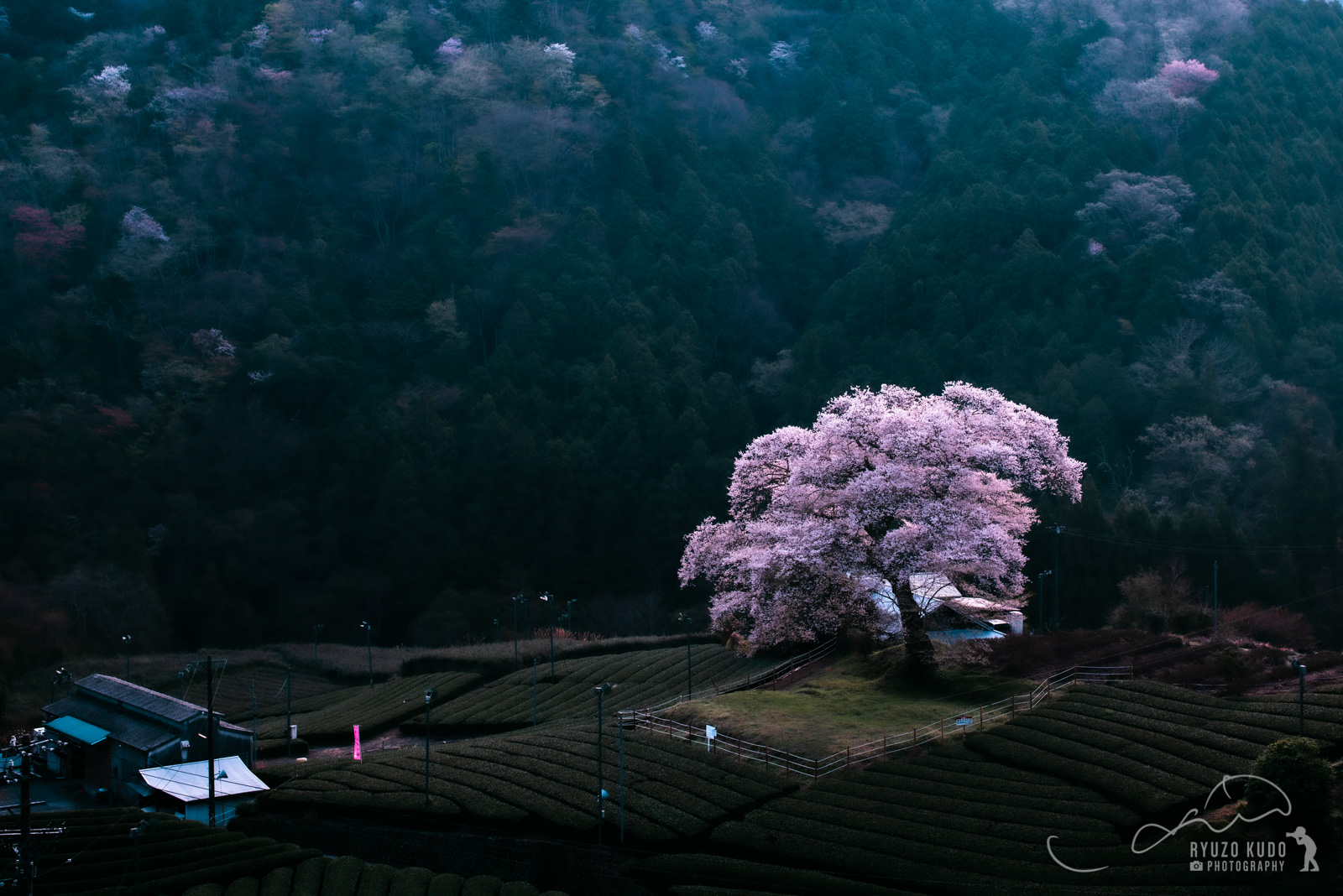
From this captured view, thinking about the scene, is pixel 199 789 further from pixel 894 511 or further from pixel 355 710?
pixel 894 511

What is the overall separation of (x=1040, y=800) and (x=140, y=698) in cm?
3016

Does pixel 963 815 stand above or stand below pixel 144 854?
above

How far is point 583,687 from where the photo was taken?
45.9m

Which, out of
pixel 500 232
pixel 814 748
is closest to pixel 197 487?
pixel 500 232

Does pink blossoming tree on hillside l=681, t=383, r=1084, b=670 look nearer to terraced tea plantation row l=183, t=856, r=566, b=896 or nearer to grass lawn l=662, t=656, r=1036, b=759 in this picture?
grass lawn l=662, t=656, r=1036, b=759

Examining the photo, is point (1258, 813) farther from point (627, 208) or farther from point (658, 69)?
point (658, 69)

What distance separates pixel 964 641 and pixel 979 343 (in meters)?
48.1

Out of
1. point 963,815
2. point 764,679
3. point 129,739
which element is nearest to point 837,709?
point 764,679

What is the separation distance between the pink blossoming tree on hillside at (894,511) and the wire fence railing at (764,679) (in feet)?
6.82

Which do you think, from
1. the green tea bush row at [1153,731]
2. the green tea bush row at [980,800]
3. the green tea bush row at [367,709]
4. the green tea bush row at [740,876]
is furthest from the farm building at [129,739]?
the green tea bush row at [1153,731]

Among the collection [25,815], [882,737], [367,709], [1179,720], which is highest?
[25,815]

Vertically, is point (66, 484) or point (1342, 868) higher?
point (66, 484)

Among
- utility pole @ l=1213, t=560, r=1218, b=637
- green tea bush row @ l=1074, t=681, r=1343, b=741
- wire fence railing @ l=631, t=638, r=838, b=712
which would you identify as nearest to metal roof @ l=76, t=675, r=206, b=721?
wire fence railing @ l=631, t=638, r=838, b=712

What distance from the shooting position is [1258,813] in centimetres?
2261
